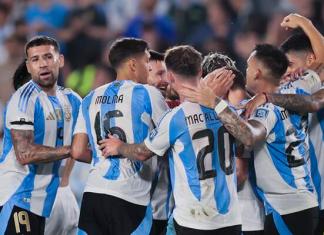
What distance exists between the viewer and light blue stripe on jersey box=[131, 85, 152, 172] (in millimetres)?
7152

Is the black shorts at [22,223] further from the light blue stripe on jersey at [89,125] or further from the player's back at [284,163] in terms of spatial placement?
the player's back at [284,163]

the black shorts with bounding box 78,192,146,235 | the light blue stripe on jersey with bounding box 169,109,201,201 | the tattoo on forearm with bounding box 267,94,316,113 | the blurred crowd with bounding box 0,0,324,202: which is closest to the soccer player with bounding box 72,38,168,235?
the black shorts with bounding box 78,192,146,235

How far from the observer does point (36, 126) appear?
25.2ft

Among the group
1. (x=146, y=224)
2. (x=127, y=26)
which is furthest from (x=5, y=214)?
(x=127, y=26)

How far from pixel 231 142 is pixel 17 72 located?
2.52 metres

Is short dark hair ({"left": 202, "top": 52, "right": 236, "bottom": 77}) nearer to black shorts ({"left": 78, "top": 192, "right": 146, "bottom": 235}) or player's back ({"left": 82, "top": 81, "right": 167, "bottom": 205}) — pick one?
player's back ({"left": 82, "top": 81, "right": 167, "bottom": 205})

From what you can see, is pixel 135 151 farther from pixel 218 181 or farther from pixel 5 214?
pixel 5 214

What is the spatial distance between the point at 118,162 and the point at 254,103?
117cm

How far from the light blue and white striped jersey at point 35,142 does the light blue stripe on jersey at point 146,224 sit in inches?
38.4

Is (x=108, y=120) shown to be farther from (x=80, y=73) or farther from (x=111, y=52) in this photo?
(x=80, y=73)

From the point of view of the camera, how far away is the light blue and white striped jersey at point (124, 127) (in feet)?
23.5

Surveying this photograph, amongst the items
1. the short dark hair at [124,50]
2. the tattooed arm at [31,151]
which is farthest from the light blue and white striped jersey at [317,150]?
the tattooed arm at [31,151]

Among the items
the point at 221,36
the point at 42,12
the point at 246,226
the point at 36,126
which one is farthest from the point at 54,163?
the point at 42,12

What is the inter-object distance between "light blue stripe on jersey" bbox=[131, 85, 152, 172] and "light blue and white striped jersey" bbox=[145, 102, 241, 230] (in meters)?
0.48
